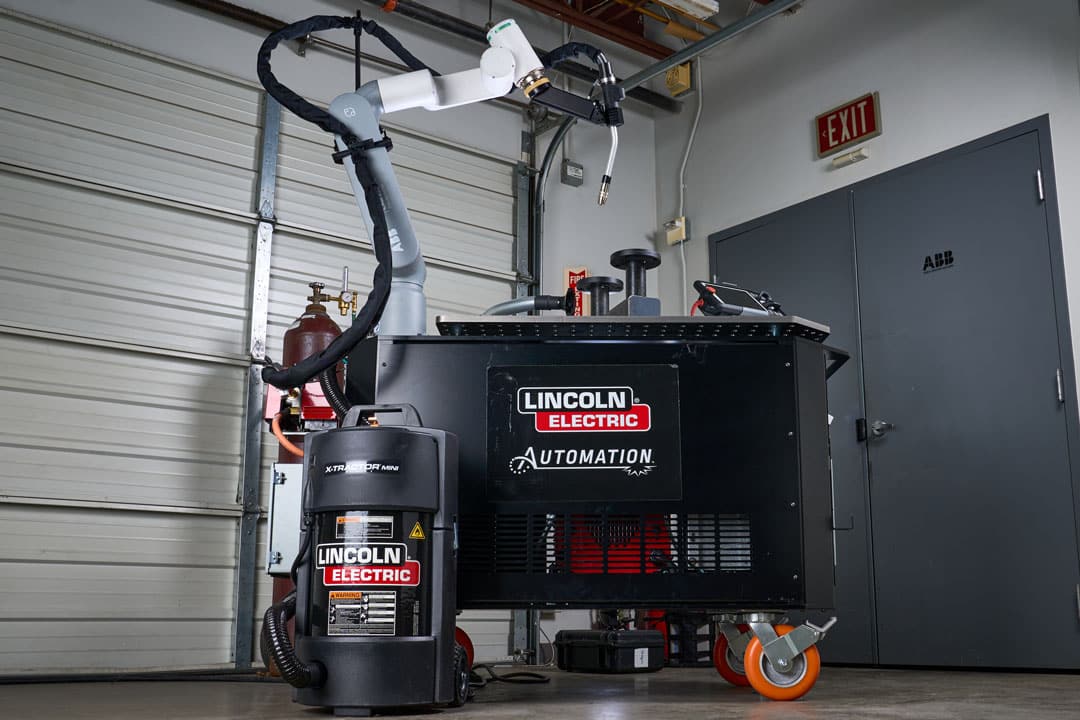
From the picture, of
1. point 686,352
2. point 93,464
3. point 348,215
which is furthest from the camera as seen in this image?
point 348,215

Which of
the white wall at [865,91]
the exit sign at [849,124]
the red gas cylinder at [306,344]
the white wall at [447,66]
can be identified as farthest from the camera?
the exit sign at [849,124]

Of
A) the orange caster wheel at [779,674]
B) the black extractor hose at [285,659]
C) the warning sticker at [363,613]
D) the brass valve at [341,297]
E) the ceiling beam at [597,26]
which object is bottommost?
the orange caster wheel at [779,674]

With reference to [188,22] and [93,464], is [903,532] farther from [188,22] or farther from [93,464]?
[188,22]

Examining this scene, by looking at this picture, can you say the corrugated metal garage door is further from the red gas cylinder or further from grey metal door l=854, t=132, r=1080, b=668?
grey metal door l=854, t=132, r=1080, b=668

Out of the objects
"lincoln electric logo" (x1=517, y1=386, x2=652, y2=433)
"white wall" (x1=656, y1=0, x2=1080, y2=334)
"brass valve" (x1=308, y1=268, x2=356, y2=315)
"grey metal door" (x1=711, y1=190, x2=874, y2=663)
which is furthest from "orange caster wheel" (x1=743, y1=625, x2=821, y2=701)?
"brass valve" (x1=308, y1=268, x2=356, y2=315)

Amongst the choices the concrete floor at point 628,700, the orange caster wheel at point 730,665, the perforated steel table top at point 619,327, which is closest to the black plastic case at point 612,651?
the concrete floor at point 628,700

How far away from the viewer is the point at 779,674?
240 centimetres

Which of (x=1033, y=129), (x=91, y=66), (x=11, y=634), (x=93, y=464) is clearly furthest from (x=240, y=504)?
(x=1033, y=129)

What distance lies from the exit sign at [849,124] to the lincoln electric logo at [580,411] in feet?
9.56

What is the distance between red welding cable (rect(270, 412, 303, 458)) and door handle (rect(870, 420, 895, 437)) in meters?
2.51

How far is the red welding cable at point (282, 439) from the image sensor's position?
3.59 meters

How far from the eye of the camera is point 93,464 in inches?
151

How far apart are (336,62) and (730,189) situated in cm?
220

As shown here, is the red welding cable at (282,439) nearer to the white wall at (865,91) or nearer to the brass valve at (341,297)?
the brass valve at (341,297)
